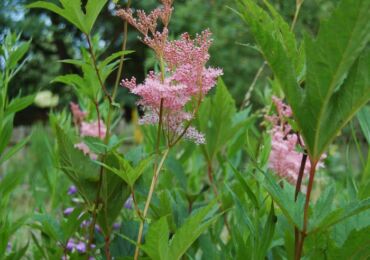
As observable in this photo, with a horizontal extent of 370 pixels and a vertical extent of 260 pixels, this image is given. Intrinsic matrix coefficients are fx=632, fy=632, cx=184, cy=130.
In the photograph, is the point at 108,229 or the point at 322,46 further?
the point at 108,229

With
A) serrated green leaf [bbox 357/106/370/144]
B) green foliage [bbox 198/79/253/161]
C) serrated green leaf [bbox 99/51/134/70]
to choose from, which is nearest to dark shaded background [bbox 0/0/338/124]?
green foliage [bbox 198/79/253/161]

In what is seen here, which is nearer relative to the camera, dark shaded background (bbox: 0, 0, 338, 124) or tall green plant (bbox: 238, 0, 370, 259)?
tall green plant (bbox: 238, 0, 370, 259)

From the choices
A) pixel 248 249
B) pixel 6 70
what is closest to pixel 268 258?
pixel 248 249

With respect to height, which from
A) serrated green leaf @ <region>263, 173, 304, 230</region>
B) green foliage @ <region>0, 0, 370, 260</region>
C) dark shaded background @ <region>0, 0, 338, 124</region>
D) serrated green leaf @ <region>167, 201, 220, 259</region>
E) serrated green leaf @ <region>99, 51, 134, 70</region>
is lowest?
serrated green leaf @ <region>167, 201, 220, 259</region>

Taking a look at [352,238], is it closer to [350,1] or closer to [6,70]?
[350,1]

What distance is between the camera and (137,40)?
14562 millimetres

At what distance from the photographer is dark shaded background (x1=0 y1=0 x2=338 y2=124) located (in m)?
7.89

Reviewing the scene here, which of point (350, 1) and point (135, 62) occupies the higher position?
point (135, 62)

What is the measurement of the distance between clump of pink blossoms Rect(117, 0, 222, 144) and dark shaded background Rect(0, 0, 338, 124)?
1720mm

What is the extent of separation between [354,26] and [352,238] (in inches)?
14.9

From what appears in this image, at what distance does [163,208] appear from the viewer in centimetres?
151

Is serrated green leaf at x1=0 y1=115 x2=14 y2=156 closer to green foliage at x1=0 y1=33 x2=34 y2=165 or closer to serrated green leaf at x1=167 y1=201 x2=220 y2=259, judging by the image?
green foliage at x1=0 y1=33 x2=34 y2=165

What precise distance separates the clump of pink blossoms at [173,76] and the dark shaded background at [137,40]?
67.7 inches

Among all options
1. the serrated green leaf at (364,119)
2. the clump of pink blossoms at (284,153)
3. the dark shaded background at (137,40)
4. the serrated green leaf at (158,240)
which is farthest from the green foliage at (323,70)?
the dark shaded background at (137,40)
